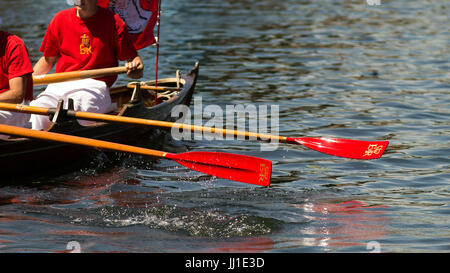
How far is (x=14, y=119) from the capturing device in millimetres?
8453

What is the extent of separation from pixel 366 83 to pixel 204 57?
4740 millimetres

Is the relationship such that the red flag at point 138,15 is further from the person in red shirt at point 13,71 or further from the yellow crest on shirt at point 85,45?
the person in red shirt at point 13,71

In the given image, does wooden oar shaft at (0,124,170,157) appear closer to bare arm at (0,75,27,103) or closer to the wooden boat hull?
the wooden boat hull

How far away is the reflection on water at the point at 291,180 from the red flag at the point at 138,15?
5.22 ft

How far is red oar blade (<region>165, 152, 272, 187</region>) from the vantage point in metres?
7.51

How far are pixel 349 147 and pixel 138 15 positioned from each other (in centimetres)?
421

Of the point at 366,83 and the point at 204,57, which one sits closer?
the point at 366,83

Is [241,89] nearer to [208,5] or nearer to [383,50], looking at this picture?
[383,50]

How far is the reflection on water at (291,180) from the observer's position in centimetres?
684

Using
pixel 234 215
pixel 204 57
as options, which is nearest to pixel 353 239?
pixel 234 215

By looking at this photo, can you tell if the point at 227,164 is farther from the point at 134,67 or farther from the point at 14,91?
the point at 134,67

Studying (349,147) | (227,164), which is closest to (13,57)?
(227,164)

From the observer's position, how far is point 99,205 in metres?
7.80

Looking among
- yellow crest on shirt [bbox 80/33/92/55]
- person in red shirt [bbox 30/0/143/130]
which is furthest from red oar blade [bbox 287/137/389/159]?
yellow crest on shirt [bbox 80/33/92/55]
